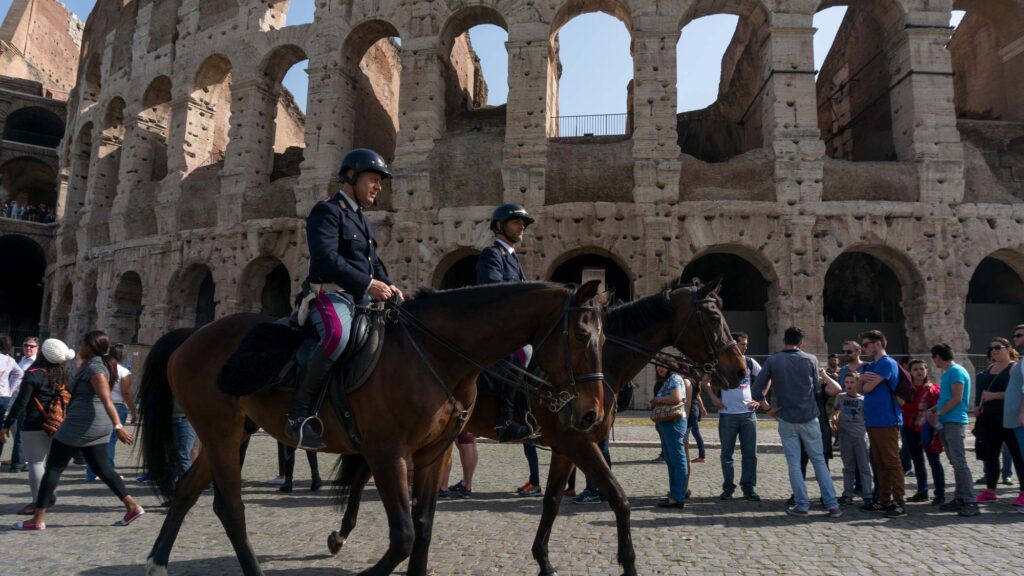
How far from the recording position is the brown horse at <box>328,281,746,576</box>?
434 cm

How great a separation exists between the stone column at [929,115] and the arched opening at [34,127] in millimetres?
35615

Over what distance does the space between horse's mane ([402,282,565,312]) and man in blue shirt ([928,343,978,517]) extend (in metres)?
5.25

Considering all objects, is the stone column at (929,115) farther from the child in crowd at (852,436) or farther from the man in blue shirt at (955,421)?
the child in crowd at (852,436)

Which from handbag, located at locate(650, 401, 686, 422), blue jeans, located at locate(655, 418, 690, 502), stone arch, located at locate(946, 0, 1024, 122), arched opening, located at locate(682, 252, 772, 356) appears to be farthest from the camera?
arched opening, located at locate(682, 252, 772, 356)

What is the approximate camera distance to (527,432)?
4.55 m

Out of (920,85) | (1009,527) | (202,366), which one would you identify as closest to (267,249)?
(202,366)

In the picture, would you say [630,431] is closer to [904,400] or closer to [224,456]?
[904,400]

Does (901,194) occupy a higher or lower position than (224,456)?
higher

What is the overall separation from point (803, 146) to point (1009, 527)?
10464 mm

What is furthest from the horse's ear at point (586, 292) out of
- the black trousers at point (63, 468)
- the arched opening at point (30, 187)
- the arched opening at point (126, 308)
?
the arched opening at point (30, 187)

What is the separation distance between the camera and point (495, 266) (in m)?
5.20

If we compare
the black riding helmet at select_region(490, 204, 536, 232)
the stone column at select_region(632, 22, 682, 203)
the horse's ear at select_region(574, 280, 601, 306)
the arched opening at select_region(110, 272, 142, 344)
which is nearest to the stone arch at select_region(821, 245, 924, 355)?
the stone column at select_region(632, 22, 682, 203)

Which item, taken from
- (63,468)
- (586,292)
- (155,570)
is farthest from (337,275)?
(63,468)

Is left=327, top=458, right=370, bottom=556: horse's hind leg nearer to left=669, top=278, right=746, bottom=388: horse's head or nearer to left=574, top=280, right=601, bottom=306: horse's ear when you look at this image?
left=574, top=280, right=601, bottom=306: horse's ear
